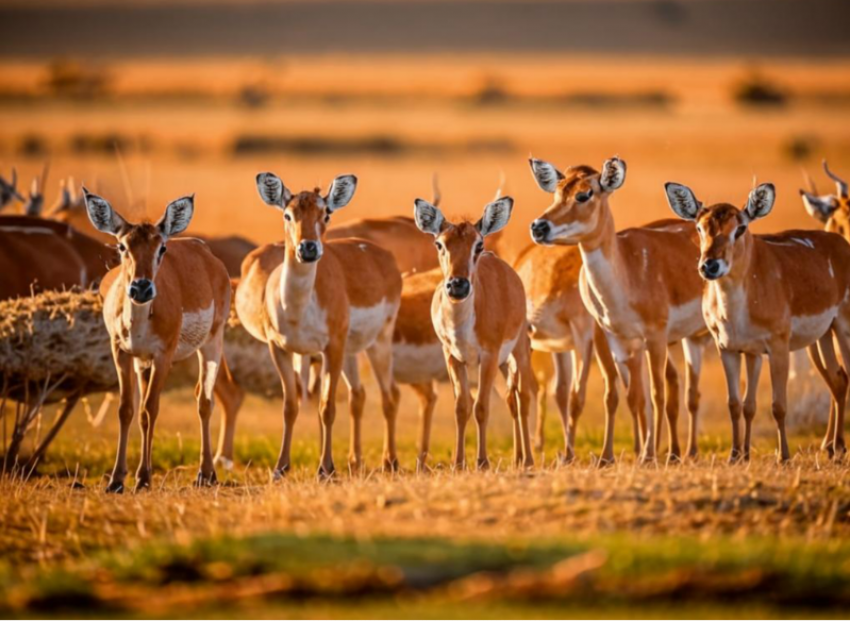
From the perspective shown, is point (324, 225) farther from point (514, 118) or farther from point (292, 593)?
point (514, 118)

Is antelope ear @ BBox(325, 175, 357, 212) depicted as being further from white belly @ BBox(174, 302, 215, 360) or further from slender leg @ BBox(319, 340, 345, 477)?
white belly @ BBox(174, 302, 215, 360)

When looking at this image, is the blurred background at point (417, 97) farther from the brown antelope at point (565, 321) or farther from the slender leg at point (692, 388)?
the slender leg at point (692, 388)

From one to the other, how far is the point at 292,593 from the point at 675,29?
11206cm

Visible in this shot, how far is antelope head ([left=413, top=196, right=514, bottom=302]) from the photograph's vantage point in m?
17.3

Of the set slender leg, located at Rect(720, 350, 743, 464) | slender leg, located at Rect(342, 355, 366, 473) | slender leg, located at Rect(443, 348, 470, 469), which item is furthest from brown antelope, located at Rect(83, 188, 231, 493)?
slender leg, located at Rect(720, 350, 743, 464)

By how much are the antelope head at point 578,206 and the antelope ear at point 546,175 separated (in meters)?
0.30

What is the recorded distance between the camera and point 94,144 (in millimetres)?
72438

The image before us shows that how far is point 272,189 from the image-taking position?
59.2 ft

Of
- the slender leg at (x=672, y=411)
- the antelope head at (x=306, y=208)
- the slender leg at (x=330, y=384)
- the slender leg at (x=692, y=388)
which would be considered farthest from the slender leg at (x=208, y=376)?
the slender leg at (x=692, y=388)

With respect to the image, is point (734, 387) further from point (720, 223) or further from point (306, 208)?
point (306, 208)

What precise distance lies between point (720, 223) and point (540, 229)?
6.07 feet

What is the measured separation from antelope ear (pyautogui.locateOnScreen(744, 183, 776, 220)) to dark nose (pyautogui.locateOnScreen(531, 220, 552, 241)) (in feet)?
6.91

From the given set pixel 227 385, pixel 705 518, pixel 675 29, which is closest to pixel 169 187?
pixel 227 385

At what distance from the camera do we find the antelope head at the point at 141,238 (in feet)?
52.6
